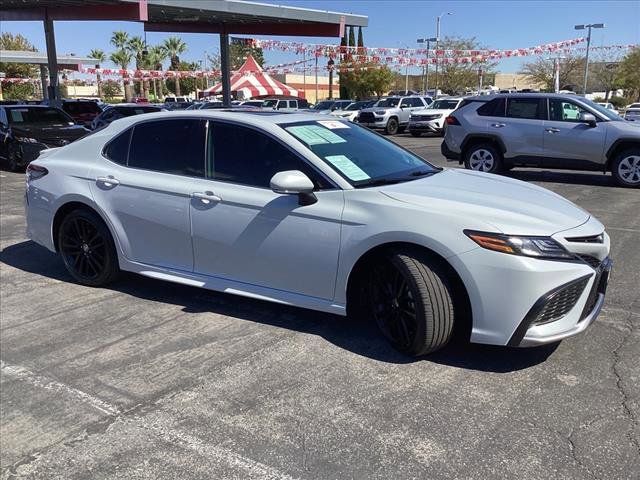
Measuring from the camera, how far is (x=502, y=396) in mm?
3357

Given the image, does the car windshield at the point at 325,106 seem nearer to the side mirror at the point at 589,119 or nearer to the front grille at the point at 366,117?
the front grille at the point at 366,117

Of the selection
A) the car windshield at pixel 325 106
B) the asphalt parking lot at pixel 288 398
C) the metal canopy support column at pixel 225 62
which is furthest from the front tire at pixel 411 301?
the car windshield at pixel 325 106

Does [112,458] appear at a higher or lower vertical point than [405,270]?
lower

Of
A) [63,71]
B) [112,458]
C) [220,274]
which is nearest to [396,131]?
[220,274]

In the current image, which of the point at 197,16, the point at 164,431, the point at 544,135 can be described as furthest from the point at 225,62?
the point at 164,431

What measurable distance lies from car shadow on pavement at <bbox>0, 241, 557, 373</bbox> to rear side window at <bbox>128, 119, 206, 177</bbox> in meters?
1.09

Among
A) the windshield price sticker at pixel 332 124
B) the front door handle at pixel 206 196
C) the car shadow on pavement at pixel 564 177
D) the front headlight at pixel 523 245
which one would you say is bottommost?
the car shadow on pavement at pixel 564 177

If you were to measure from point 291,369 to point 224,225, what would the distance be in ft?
3.99

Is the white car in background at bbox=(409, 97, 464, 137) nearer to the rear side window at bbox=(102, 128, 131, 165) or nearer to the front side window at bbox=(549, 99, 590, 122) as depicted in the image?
the front side window at bbox=(549, 99, 590, 122)

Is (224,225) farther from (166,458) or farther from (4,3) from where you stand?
(4,3)

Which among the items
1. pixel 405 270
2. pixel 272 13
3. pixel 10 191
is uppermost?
pixel 272 13

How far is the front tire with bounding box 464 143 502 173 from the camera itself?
39.9 ft

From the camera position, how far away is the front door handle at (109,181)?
16.3 ft

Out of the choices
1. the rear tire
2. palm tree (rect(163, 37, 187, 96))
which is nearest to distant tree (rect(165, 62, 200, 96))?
palm tree (rect(163, 37, 187, 96))
